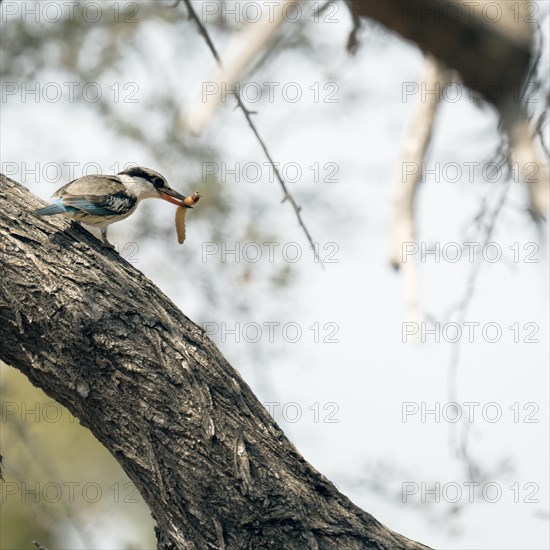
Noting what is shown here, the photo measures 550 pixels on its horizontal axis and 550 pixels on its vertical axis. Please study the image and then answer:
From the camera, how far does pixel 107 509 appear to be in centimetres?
657

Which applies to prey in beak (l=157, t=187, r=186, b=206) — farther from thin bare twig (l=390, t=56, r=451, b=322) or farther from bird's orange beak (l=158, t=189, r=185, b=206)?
thin bare twig (l=390, t=56, r=451, b=322)

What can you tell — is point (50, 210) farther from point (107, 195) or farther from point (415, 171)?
point (415, 171)

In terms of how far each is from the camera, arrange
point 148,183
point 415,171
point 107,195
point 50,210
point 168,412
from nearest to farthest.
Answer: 1. point 415,171
2. point 168,412
3. point 50,210
4. point 107,195
5. point 148,183

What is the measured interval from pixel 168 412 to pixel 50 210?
980 mm

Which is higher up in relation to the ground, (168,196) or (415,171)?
(168,196)

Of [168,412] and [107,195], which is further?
[107,195]

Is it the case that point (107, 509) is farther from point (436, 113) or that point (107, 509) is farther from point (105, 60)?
point (436, 113)

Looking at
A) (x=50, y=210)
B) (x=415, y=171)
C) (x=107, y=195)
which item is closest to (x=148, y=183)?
(x=107, y=195)

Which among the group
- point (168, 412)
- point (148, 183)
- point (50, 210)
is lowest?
point (168, 412)

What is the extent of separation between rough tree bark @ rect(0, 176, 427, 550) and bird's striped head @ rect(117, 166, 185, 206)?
1.57 metres

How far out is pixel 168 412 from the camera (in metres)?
2.97

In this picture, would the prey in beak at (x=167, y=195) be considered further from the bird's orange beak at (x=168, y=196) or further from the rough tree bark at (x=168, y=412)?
the rough tree bark at (x=168, y=412)

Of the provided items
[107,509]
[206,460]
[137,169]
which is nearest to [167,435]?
[206,460]

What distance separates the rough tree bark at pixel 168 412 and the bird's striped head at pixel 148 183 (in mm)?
1568
